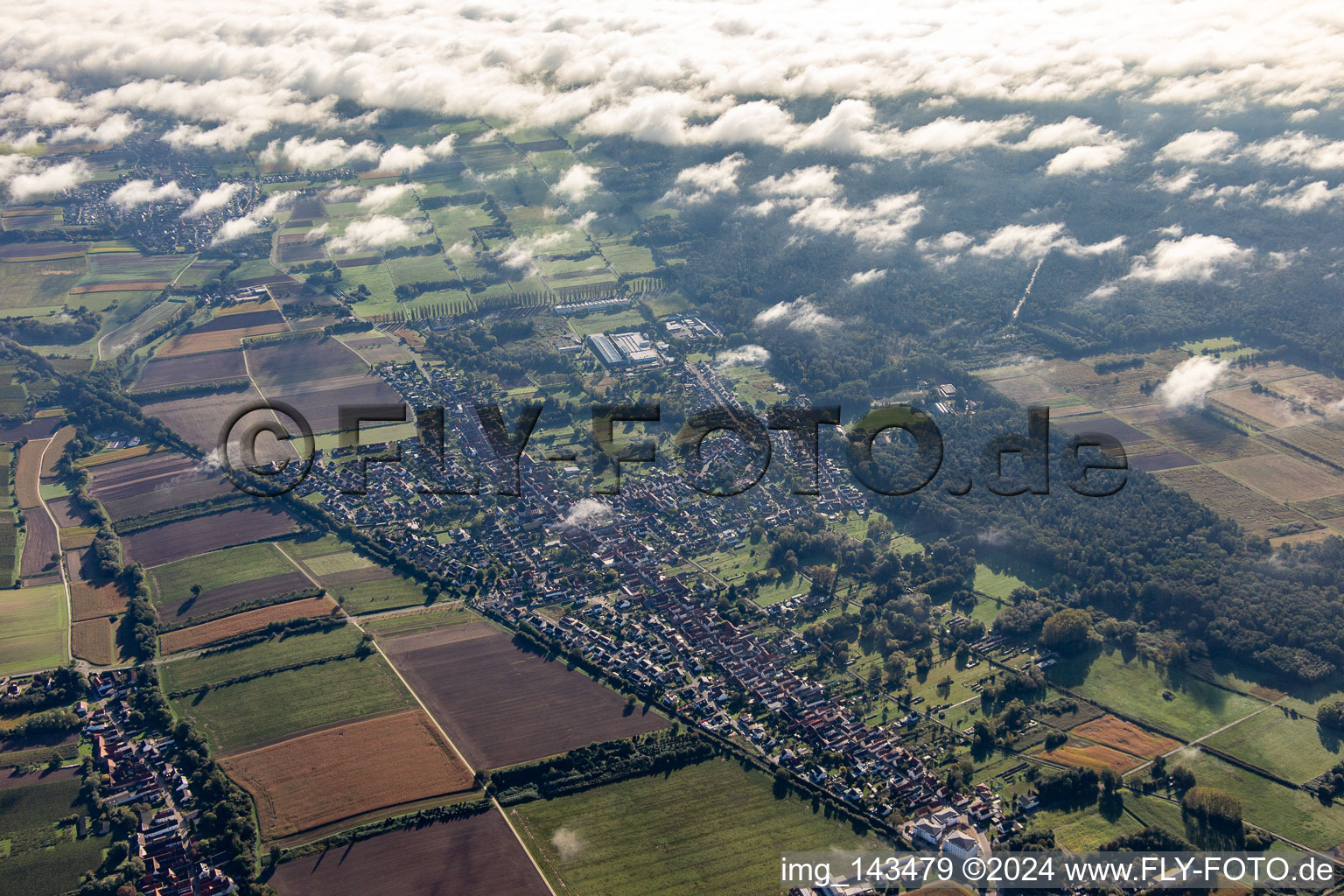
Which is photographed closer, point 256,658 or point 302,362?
point 256,658

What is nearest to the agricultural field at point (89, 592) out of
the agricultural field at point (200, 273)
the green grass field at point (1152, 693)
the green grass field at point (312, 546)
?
the green grass field at point (312, 546)

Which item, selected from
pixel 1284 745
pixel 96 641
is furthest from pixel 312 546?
pixel 1284 745

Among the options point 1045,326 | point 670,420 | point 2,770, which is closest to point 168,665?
point 2,770

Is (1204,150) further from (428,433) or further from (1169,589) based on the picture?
(428,433)

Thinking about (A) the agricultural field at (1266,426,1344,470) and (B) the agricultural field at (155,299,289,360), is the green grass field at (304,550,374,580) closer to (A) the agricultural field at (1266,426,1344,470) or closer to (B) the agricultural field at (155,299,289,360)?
(B) the agricultural field at (155,299,289,360)

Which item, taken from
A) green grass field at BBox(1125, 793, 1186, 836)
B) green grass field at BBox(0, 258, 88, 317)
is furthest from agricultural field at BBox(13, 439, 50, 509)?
green grass field at BBox(1125, 793, 1186, 836)

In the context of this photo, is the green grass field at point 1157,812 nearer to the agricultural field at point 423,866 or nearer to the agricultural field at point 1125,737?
the agricultural field at point 1125,737

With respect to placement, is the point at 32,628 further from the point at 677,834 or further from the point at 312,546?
the point at 677,834
